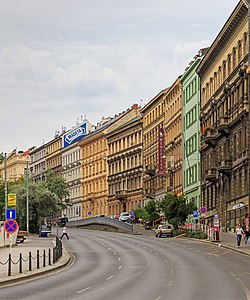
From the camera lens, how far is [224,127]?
292ft

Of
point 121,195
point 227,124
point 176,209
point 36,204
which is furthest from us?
point 121,195

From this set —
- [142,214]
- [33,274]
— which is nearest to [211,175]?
[142,214]

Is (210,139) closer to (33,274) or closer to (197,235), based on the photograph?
(197,235)

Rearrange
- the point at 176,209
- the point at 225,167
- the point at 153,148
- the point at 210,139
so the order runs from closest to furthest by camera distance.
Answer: the point at 225,167, the point at 176,209, the point at 210,139, the point at 153,148

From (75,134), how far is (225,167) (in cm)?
9579

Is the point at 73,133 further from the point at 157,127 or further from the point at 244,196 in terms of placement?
the point at 244,196

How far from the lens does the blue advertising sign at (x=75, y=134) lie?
181 metres

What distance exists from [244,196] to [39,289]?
46725 millimetres

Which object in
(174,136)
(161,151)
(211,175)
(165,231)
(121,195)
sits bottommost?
(165,231)

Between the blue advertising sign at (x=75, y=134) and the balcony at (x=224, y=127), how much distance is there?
9052 centimetres

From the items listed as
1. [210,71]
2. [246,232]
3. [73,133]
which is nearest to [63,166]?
[73,133]

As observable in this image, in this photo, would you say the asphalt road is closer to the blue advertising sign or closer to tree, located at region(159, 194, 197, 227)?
tree, located at region(159, 194, 197, 227)

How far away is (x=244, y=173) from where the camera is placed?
267ft

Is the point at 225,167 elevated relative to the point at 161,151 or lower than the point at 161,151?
lower
